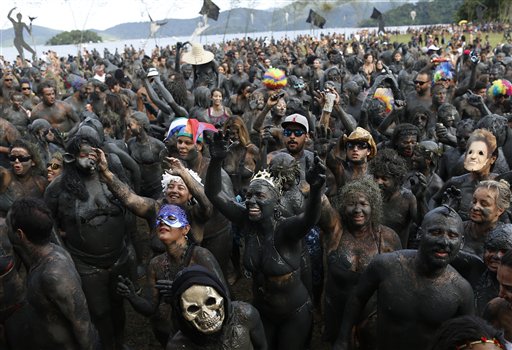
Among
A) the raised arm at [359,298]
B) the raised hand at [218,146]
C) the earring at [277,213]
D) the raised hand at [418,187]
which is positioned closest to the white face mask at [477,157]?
the raised hand at [418,187]

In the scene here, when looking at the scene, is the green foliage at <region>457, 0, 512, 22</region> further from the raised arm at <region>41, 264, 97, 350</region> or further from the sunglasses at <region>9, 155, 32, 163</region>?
the raised arm at <region>41, 264, 97, 350</region>

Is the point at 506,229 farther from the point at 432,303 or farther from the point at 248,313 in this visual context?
the point at 248,313

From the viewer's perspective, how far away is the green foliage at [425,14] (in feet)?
324

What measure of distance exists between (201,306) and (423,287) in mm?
1402

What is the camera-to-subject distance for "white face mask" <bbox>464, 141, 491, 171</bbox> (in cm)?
468

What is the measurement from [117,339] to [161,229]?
1933 millimetres

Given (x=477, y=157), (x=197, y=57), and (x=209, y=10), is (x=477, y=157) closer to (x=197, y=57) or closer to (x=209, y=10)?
(x=197, y=57)

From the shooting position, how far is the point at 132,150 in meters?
6.84

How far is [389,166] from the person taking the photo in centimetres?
456

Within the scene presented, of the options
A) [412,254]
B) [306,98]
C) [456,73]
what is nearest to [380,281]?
[412,254]

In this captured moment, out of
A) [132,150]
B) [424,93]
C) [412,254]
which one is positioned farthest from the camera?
[424,93]

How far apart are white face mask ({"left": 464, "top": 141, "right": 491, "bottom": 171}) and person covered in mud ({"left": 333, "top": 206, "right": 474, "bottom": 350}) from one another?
1739 mm

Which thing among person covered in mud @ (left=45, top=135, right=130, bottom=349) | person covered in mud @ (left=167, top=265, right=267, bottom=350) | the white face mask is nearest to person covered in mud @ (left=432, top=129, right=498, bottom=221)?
the white face mask

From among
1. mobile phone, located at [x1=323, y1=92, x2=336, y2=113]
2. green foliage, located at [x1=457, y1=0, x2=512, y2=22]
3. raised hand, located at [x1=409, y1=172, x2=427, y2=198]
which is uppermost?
green foliage, located at [x1=457, y1=0, x2=512, y2=22]
